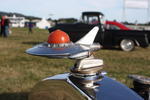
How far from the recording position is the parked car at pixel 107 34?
39.8ft

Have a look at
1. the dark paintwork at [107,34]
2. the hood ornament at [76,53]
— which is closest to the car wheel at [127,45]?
the dark paintwork at [107,34]

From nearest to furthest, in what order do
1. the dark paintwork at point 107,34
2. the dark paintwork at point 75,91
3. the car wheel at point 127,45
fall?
the dark paintwork at point 75,91 < the dark paintwork at point 107,34 < the car wheel at point 127,45

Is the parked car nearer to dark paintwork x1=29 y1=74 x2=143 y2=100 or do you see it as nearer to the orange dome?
dark paintwork x1=29 y1=74 x2=143 y2=100

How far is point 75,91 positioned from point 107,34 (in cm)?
1039

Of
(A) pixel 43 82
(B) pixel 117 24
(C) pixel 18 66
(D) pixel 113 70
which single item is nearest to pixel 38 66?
(C) pixel 18 66

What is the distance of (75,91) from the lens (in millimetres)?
2055

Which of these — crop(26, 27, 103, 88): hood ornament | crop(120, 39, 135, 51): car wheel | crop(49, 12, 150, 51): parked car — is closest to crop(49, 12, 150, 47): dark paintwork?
crop(49, 12, 150, 51): parked car

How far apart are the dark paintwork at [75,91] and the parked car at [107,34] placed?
985 cm

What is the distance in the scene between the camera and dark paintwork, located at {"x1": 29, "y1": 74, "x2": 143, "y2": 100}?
80.1 inches

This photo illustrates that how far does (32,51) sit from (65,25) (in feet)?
34.6

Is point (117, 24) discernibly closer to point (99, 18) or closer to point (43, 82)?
point (99, 18)

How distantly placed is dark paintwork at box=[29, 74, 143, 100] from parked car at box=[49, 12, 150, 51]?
32.3 feet

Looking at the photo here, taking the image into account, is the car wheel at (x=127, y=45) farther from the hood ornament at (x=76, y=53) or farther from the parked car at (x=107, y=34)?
the hood ornament at (x=76, y=53)

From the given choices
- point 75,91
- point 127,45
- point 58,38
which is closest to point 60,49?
point 58,38
